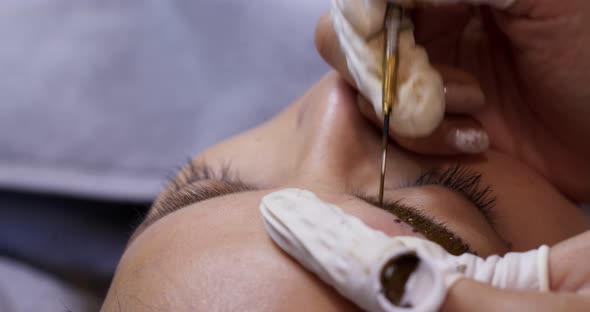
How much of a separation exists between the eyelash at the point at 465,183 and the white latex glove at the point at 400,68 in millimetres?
115

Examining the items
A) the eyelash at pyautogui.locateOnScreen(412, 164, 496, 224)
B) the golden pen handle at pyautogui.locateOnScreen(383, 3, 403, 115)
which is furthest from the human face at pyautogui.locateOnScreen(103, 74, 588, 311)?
the golden pen handle at pyautogui.locateOnScreen(383, 3, 403, 115)

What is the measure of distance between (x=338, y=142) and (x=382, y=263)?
369 millimetres

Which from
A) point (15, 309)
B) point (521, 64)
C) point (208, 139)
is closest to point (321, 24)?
point (521, 64)

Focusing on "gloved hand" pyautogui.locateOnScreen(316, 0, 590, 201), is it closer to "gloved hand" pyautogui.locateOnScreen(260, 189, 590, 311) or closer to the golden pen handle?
the golden pen handle

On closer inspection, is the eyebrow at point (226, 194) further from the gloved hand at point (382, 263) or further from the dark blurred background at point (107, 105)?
the dark blurred background at point (107, 105)

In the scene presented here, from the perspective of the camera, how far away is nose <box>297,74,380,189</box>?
2.89 ft

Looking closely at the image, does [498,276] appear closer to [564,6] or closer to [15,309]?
[564,6]

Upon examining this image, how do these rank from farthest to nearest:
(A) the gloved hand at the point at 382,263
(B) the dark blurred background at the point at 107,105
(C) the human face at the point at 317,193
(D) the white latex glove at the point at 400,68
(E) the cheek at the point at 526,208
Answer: (B) the dark blurred background at the point at 107,105
(E) the cheek at the point at 526,208
(D) the white latex glove at the point at 400,68
(C) the human face at the point at 317,193
(A) the gloved hand at the point at 382,263

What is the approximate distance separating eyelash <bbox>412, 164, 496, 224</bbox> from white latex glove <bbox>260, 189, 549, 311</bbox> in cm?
25

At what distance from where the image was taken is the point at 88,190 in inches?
51.6

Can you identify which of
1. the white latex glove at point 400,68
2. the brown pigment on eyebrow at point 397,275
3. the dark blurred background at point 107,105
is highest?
the white latex glove at point 400,68

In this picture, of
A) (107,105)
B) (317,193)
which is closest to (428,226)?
(317,193)

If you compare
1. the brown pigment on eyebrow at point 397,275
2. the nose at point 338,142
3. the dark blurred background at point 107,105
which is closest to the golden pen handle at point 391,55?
the nose at point 338,142

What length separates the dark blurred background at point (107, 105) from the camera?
1.33m
